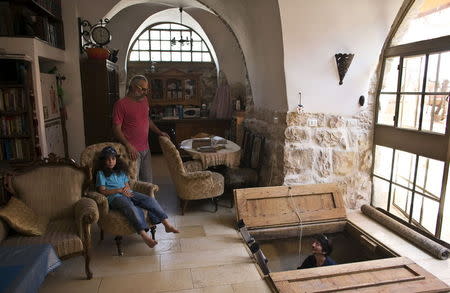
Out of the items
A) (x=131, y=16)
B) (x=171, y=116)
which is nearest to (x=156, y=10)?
(x=131, y=16)

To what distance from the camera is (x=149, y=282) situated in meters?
2.38

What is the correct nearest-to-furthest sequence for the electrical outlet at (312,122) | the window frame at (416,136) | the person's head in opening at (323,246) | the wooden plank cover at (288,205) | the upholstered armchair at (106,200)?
the upholstered armchair at (106,200) < the person's head in opening at (323,246) < the window frame at (416,136) < the wooden plank cover at (288,205) < the electrical outlet at (312,122)

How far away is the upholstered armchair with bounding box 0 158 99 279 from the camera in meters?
2.26

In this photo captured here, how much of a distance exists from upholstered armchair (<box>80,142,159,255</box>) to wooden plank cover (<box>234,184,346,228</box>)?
3.42 feet

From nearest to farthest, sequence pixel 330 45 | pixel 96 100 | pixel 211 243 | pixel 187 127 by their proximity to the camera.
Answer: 1. pixel 211 243
2. pixel 330 45
3. pixel 96 100
4. pixel 187 127

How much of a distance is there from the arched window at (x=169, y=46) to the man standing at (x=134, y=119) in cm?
403

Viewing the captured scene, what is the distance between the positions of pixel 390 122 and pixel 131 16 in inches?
204

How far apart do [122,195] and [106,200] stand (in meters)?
0.16

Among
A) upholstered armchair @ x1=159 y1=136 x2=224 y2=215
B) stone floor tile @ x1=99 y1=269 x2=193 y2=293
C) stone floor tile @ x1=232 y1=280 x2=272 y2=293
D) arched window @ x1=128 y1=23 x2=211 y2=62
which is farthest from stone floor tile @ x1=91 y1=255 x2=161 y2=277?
arched window @ x1=128 y1=23 x2=211 y2=62

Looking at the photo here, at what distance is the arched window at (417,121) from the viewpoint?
2.93 meters

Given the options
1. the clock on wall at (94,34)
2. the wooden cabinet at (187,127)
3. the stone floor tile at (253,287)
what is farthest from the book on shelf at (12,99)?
the wooden cabinet at (187,127)

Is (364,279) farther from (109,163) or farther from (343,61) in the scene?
(109,163)

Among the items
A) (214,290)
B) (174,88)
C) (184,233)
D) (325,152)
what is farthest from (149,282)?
(174,88)

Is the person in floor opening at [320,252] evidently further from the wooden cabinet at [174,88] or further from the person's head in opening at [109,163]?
the wooden cabinet at [174,88]
